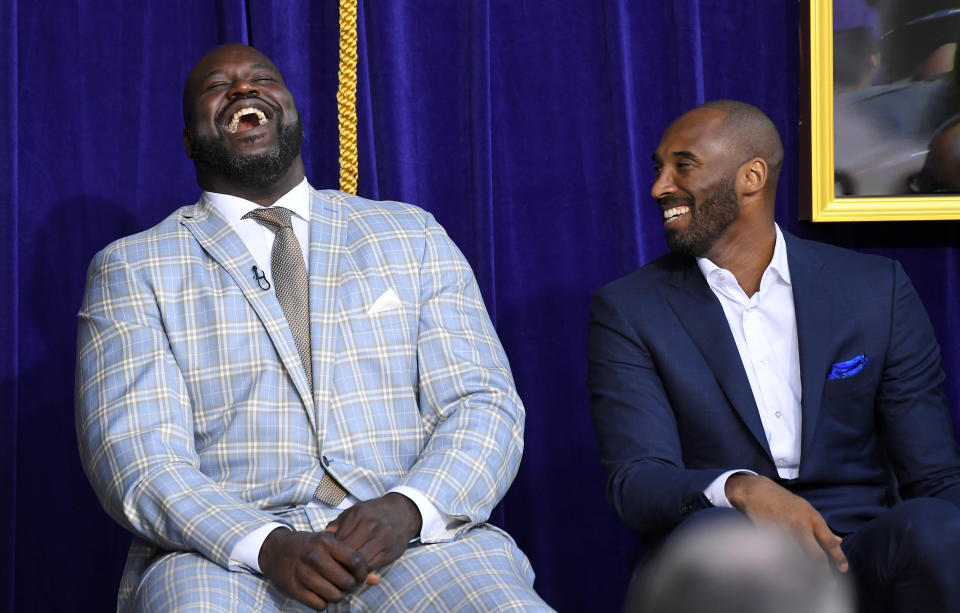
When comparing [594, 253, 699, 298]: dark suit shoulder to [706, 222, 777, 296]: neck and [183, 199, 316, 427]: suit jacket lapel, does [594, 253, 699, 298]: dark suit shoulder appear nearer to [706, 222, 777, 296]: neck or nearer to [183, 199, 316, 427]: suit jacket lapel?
[706, 222, 777, 296]: neck

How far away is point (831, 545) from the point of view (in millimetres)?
1753

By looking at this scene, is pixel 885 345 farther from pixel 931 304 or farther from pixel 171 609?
pixel 171 609

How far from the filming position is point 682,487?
6.31ft

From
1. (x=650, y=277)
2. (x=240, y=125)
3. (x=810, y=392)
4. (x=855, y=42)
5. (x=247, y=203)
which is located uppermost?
(x=855, y=42)

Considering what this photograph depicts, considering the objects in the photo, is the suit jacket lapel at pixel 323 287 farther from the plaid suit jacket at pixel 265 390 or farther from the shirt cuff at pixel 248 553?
the shirt cuff at pixel 248 553

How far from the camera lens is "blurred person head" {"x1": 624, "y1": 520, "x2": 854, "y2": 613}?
38.2 inches

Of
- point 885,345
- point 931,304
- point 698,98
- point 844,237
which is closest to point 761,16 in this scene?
point 698,98

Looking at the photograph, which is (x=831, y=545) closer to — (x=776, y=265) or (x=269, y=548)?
(x=776, y=265)

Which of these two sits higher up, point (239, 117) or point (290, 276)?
point (239, 117)

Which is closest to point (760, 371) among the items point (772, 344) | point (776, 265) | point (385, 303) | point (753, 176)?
point (772, 344)

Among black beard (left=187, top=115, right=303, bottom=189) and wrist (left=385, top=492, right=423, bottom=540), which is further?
black beard (left=187, top=115, right=303, bottom=189)

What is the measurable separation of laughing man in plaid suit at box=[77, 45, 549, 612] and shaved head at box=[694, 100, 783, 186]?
2.23 feet

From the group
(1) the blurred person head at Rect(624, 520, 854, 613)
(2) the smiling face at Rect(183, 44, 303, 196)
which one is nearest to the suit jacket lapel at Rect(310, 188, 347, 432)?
(2) the smiling face at Rect(183, 44, 303, 196)

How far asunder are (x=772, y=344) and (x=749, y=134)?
1.61 feet
